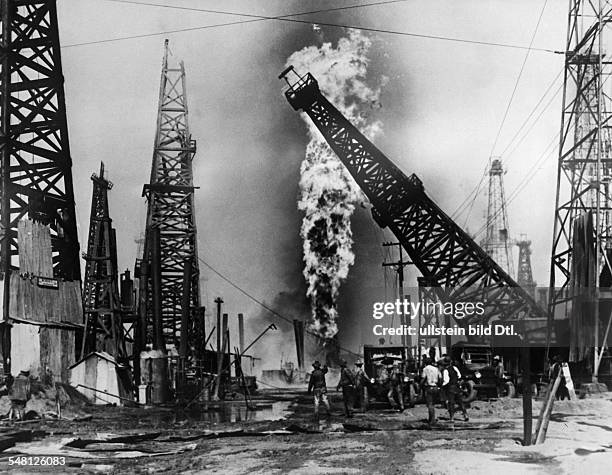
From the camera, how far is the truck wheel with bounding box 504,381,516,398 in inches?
594

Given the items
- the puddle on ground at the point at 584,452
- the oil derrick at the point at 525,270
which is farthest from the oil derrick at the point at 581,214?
the puddle on ground at the point at 584,452

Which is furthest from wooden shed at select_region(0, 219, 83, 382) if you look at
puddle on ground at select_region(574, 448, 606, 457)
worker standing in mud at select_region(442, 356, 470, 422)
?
puddle on ground at select_region(574, 448, 606, 457)

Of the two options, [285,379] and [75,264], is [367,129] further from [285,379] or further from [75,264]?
[285,379]

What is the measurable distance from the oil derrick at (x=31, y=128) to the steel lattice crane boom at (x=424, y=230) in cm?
452

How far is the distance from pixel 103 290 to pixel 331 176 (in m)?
6.90

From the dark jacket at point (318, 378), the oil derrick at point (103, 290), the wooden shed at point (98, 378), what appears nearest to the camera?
the dark jacket at point (318, 378)

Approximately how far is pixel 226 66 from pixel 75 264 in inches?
177

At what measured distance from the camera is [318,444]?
9.83 metres

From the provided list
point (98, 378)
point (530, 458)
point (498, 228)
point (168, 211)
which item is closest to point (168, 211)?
point (168, 211)

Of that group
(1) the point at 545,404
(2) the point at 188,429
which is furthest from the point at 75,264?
(1) the point at 545,404

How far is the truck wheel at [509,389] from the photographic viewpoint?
49.5 ft

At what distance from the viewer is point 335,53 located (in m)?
12.6

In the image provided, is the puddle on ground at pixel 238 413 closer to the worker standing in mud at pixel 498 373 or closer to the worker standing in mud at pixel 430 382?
the worker standing in mud at pixel 430 382

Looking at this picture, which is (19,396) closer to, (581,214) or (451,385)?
(451,385)
